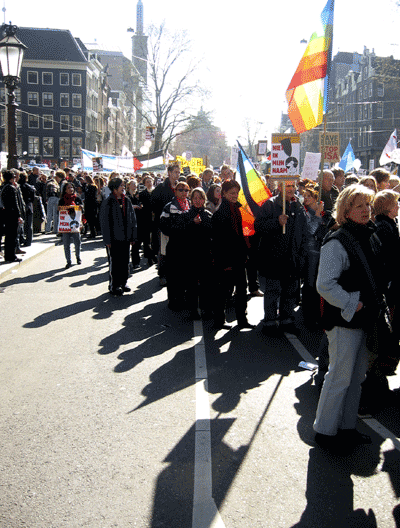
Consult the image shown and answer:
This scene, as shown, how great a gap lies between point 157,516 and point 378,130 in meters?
67.9

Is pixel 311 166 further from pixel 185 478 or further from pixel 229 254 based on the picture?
pixel 185 478

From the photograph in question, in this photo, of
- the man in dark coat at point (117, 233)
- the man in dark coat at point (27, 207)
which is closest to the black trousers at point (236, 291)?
the man in dark coat at point (117, 233)

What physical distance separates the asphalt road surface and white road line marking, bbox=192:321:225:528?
0.4 inches

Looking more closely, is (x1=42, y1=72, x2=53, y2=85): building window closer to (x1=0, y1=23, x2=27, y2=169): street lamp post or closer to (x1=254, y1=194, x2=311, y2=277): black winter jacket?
(x1=0, y1=23, x2=27, y2=169): street lamp post

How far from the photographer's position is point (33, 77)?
73.6 metres

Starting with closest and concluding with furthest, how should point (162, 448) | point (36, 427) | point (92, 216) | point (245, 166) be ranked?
1. point (162, 448)
2. point (36, 427)
3. point (245, 166)
4. point (92, 216)

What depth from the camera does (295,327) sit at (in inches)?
301

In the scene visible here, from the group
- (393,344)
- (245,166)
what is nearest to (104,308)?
(245,166)

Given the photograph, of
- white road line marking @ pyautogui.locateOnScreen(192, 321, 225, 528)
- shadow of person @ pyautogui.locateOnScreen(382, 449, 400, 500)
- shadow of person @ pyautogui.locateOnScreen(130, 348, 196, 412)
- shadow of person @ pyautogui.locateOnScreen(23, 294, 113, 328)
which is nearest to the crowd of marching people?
shadow of person @ pyautogui.locateOnScreen(382, 449, 400, 500)

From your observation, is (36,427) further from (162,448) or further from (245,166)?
(245,166)

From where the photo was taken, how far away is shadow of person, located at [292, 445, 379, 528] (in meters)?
3.30

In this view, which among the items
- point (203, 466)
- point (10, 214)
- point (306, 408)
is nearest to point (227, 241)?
point (306, 408)

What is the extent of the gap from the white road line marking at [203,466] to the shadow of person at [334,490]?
0.48 m

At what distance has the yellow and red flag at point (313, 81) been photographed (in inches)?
305
